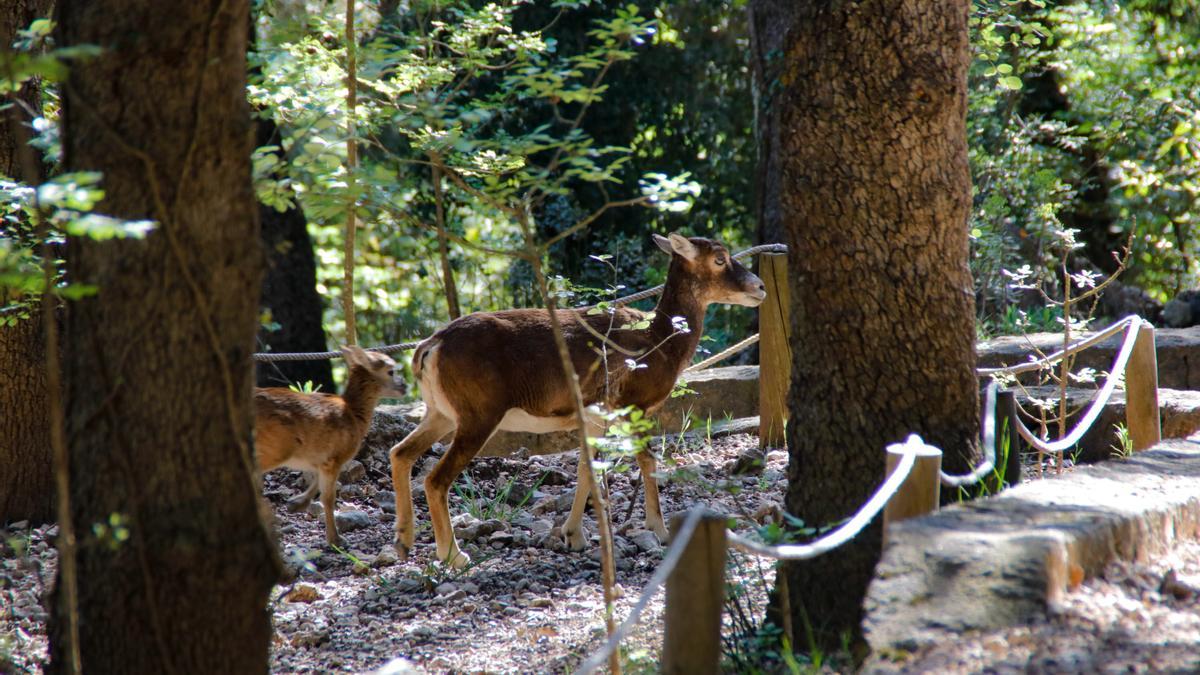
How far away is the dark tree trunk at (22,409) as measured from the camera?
7.57 m

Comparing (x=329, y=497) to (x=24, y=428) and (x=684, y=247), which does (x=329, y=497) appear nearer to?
(x=24, y=428)

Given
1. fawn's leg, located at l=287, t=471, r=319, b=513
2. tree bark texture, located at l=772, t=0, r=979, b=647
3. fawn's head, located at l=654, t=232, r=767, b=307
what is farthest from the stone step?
fawn's leg, located at l=287, t=471, r=319, b=513

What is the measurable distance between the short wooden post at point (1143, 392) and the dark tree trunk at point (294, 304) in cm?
838

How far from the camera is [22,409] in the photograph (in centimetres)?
766

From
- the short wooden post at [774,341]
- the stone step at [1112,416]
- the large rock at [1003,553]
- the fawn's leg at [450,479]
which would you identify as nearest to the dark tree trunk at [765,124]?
the short wooden post at [774,341]

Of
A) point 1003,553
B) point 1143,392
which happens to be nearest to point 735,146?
point 1143,392

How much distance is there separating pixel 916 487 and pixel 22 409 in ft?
19.2

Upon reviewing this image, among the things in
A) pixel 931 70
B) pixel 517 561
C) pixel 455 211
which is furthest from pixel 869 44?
pixel 455 211

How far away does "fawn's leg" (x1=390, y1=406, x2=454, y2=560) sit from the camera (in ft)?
24.3

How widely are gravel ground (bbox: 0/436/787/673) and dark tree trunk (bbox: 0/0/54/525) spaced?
232 millimetres

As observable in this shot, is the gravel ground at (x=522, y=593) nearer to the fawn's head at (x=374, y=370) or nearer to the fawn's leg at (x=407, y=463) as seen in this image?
the fawn's leg at (x=407, y=463)

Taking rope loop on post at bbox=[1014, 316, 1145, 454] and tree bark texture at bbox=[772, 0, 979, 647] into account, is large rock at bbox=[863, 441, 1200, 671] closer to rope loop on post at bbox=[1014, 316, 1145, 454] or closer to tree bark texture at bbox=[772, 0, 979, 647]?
tree bark texture at bbox=[772, 0, 979, 647]

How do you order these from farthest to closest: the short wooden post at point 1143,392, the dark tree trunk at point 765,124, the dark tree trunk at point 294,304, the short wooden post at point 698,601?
the dark tree trunk at point 294,304 → the dark tree trunk at point 765,124 → the short wooden post at point 1143,392 → the short wooden post at point 698,601

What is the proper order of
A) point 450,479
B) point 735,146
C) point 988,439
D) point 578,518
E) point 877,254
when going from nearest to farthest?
point 988,439
point 877,254
point 450,479
point 578,518
point 735,146
